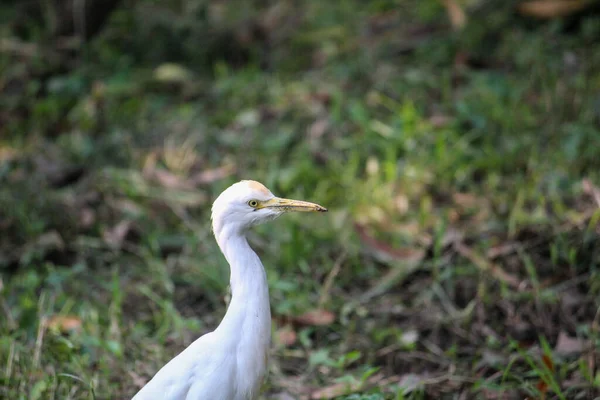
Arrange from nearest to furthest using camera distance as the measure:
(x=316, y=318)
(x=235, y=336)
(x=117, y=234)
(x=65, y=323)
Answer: (x=235, y=336), (x=65, y=323), (x=316, y=318), (x=117, y=234)

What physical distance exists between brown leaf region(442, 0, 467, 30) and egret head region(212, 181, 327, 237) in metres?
4.20

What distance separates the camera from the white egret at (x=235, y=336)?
2.99 meters

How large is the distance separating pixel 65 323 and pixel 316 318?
132 cm

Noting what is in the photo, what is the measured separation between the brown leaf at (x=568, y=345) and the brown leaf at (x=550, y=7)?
11.7 feet

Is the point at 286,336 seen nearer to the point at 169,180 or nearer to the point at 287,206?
the point at 287,206

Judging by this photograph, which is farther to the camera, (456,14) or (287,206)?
(456,14)


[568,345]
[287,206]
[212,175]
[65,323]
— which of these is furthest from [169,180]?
[568,345]

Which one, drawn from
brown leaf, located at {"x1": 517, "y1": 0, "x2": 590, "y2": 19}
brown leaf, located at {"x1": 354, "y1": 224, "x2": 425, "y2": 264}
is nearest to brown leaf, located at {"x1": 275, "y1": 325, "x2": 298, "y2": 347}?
brown leaf, located at {"x1": 354, "y1": 224, "x2": 425, "y2": 264}

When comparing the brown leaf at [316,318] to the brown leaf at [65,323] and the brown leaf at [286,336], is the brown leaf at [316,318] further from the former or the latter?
the brown leaf at [65,323]

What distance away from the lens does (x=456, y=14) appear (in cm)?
686

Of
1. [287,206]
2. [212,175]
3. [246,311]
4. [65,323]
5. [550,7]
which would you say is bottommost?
[65,323]

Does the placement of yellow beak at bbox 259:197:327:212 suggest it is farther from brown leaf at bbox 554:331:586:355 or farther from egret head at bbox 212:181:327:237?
brown leaf at bbox 554:331:586:355

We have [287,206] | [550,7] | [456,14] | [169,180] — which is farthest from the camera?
[456,14]

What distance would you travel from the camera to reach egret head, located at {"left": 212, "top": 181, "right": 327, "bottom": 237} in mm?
3088
